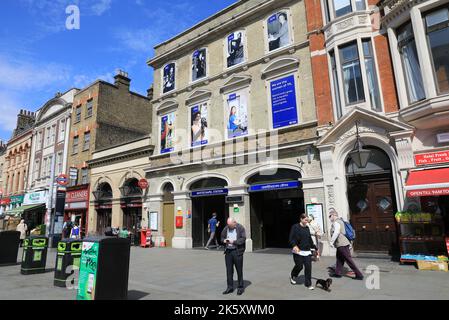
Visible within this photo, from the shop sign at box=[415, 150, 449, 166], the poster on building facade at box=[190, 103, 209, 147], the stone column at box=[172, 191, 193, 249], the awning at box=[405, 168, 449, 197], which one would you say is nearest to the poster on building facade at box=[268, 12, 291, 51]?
the poster on building facade at box=[190, 103, 209, 147]

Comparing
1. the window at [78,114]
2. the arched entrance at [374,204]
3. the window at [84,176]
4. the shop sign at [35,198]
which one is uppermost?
the window at [78,114]

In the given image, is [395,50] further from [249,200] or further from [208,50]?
[208,50]

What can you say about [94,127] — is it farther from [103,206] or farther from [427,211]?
[427,211]

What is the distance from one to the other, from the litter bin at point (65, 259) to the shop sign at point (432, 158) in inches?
435

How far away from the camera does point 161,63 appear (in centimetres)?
2117

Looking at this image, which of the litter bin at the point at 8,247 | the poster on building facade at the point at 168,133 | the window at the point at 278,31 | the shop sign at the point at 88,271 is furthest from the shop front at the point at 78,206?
the shop sign at the point at 88,271

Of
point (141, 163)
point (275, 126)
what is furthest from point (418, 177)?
point (141, 163)

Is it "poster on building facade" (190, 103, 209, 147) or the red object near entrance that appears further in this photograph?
the red object near entrance

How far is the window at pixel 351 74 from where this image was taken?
41.9 ft

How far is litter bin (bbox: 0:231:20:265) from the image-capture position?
452 inches

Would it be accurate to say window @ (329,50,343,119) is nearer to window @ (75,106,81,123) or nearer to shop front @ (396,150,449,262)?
shop front @ (396,150,449,262)

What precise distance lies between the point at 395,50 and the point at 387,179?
4.93m

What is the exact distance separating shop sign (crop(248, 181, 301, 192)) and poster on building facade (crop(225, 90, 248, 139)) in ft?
9.24

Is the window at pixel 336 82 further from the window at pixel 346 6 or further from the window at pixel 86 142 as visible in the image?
the window at pixel 86 142
